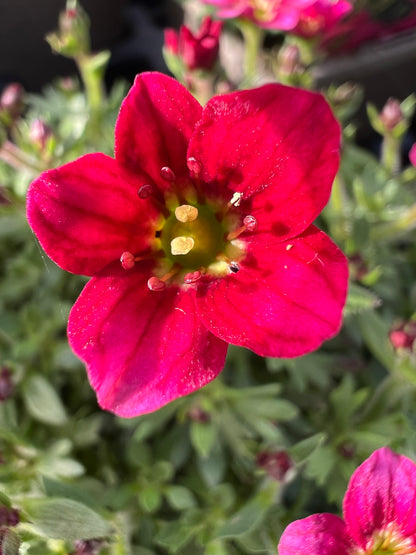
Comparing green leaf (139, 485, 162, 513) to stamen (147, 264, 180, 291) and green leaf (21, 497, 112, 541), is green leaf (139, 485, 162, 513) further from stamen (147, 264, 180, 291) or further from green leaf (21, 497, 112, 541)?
stamen (147, 264, 180, 291)

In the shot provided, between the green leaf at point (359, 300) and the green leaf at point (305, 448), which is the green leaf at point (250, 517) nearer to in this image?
the green leaf at point (305, 448)

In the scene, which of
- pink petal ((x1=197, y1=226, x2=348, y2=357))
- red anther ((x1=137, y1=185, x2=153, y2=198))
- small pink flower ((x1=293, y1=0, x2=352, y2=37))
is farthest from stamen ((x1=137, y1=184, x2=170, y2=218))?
small pink flower ((x1=293, y1=0, x2=352, y2=37))

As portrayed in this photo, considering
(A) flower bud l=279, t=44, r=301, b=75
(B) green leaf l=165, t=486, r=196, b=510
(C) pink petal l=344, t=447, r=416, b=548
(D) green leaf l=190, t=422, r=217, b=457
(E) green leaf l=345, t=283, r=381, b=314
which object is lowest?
(B) green leaf l=165, t=486, r=196, b=510

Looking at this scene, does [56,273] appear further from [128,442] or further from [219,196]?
[219,196]

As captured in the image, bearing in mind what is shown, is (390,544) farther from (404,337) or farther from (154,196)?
(154,196)

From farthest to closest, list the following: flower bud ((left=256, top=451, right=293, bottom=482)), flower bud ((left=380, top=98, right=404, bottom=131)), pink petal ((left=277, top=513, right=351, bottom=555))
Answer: flower bud ((left=380, top=98, right=404, bottom=131)) < flower bud ((left=256, top=451, right=293, bottom=482)) < pink petal ((left=277, top=513, right=351, bottom=555))

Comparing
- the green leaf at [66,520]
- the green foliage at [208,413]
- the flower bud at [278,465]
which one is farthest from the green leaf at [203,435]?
the green leaf at [66,520]
